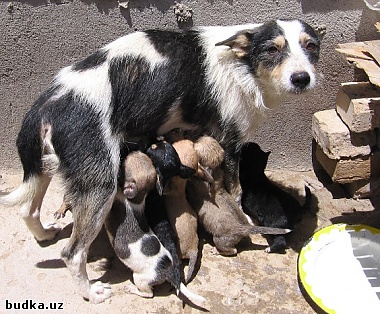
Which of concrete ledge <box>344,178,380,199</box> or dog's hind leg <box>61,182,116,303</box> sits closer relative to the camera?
dog's hind leg <box>61,182,116,303</box>

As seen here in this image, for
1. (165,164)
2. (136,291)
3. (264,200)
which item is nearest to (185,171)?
(165,164)

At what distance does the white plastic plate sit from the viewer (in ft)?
12.1

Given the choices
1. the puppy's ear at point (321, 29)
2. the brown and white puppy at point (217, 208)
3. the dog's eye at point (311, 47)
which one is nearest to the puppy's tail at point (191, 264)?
the brown and white puppy at point (217, 208)

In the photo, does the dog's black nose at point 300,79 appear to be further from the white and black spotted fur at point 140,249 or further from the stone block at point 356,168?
the white and black spotted fur at point 140,249

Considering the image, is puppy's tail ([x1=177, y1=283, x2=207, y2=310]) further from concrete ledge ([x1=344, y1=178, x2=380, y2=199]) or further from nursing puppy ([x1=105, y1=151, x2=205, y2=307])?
concrete ledge ([x1=344, y1=178, x2=380, y2=199])

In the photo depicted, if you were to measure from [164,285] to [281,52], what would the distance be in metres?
1.83

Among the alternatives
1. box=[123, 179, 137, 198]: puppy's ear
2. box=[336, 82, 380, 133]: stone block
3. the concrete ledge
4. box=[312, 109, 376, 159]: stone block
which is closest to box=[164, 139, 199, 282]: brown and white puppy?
box=[123, 179, 137, 198]: puppy's ear

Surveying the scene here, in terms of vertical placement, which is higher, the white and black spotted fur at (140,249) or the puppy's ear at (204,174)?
Result: the puppy's ear at (204,174)

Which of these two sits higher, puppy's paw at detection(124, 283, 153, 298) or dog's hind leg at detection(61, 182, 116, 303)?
dog's hind leg at detection(61, 182, 116, 303)

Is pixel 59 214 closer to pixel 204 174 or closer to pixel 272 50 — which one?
pixel 204 174

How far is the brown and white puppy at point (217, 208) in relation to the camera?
3912 millimetres

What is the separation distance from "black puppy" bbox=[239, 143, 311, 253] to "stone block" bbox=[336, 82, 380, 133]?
67cm

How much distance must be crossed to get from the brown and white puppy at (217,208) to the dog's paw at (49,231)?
1.08 metres

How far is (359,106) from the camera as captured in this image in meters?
3.80
